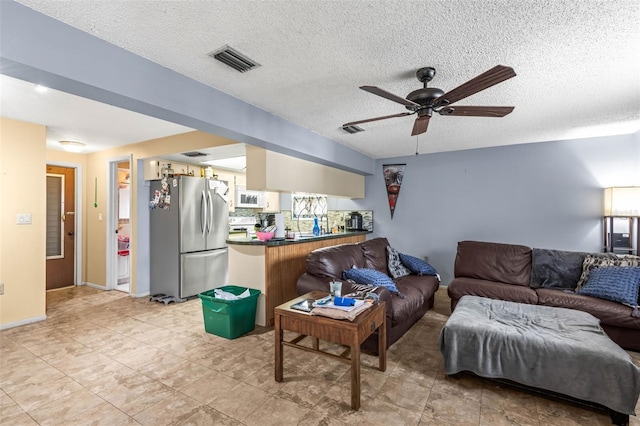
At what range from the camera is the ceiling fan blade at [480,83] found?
171 centimetres

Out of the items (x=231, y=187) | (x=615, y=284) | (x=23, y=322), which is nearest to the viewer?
(x=615, y=284)

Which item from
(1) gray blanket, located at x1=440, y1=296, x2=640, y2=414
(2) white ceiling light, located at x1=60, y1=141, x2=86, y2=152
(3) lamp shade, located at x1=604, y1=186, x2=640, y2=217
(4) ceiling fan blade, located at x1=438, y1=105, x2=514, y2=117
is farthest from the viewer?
(2) white ceiling light, located at x1=60, y1=141, x2=86, y2=152

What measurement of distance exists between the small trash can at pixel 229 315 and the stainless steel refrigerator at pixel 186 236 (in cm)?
129

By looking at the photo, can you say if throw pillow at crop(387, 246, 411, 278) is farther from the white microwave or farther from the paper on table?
the white microwave

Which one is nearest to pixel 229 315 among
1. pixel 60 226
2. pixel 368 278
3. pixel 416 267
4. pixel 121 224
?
pixel 368 278

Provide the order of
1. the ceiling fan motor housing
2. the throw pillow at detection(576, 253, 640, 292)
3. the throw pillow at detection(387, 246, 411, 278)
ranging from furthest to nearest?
the throw pillow at detection(387, 246, 411, 278) → the throw pillow at detection(576, 253, 640, 292) → the ceiling fan motor housing

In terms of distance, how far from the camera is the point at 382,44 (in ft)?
6.24

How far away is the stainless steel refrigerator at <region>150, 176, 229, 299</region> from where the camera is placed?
4.29 m

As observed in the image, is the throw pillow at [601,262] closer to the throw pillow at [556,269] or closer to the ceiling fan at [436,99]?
the throw pillow at [556,269]

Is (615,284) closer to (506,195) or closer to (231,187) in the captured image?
(506,195)

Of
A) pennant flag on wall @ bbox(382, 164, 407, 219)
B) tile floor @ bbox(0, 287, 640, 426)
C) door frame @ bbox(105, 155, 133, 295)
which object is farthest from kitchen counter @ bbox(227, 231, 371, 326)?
door frame @ bbox(105, 155, 133, 295)

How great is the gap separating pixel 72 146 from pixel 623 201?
24.6 ft

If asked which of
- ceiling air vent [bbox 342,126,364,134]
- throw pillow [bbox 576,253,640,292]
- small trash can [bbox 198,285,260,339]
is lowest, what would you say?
small trash can [bbox 198,285,260,339]

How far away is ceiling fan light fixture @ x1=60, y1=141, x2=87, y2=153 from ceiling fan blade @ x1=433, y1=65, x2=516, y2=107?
5.08m
